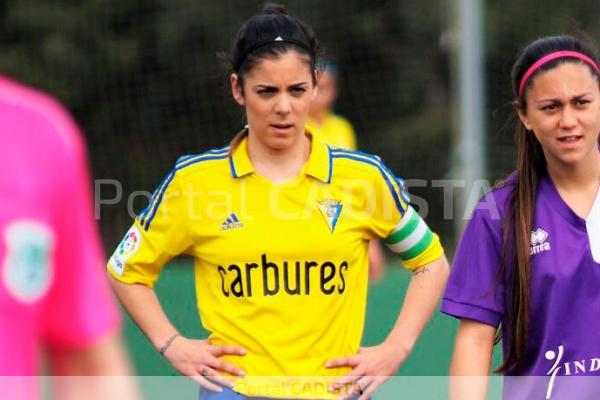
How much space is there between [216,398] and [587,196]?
118 cm

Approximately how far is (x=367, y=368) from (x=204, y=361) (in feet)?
1.50

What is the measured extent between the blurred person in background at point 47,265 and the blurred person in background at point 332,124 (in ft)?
17.1

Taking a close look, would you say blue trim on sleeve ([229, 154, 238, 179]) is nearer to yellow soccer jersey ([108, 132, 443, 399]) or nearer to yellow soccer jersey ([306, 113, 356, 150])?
yellow soccer jersey ([108, 132, 443, 399])

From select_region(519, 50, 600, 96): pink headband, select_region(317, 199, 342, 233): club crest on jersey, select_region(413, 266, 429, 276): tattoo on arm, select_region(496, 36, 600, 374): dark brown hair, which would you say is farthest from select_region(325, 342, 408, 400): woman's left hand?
select_region(519, 50, 600, 96): pink headband

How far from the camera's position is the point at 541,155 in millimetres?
3400

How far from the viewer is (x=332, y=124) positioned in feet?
24.9

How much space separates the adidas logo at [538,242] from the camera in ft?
10.7

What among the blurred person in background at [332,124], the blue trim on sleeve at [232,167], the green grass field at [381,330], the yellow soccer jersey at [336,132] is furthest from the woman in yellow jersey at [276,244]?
the yellow soccer jersey at [336,132]

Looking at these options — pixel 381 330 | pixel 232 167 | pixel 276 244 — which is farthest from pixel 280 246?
pixel 381 330

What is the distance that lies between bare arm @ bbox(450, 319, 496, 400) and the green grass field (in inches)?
107

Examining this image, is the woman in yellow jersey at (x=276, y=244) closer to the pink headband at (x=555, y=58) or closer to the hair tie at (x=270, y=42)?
the hair tie at (x=270, y=42)

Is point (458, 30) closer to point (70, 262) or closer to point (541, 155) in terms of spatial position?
point (541, 155)

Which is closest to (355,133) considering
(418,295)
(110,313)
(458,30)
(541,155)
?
(458,30)

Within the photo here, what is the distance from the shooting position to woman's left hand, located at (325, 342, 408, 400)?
3.78m
